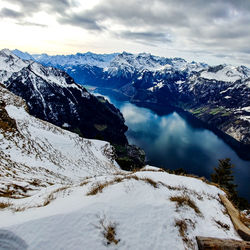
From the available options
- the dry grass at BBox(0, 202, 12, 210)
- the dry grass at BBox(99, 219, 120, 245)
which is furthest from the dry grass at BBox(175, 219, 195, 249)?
the dry grass at BBox(0, 202, 12, 210)

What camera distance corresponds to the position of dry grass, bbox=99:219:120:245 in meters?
7.23

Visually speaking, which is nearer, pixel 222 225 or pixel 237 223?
pixel 222 225

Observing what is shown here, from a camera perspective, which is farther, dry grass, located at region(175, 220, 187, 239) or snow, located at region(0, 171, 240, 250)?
dry grass, located at region(175, 220, 187, 239)

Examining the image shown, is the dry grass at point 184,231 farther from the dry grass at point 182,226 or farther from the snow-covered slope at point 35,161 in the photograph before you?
the snow-covered slope at point 35,161

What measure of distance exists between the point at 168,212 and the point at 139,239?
104 inches

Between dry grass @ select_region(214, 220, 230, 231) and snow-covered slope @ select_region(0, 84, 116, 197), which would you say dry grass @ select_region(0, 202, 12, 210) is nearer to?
snow-covered slope @ select_region(0, 84, 116, 197)

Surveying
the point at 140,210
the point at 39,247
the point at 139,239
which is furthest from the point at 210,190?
the point at 39,247

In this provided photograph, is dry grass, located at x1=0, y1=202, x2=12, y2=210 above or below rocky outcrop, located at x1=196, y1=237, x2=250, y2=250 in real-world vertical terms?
below

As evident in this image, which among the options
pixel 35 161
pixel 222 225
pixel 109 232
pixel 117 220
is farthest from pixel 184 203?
pixel 35 161

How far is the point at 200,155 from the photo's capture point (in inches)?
6855

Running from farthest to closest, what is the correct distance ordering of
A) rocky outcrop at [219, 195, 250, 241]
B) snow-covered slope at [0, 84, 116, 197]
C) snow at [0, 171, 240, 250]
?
snow-covered slope at [0, 84, 116, 197] → rocky outcrop at [219, 195, 250, 241] → snow at [0, 171, 240, 250]

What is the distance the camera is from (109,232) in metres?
7.45

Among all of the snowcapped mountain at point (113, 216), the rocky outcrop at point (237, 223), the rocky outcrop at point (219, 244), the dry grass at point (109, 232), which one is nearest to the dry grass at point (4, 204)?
the snowcapped mountain at point (113, 216)

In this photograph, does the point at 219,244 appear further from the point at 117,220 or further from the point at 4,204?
the point at 4,204
